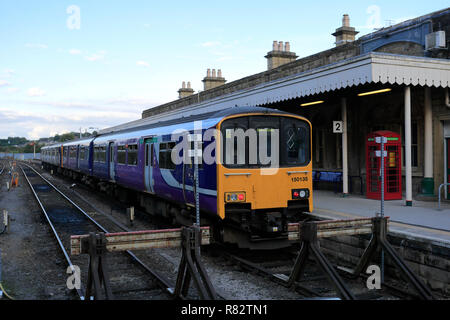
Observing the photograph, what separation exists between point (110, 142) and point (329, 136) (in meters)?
8.61

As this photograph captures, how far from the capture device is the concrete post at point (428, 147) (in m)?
12.5

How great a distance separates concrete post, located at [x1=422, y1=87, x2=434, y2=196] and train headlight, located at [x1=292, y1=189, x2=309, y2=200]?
5.28 meters

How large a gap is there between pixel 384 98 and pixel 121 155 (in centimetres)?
903

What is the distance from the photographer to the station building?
11.4 metres

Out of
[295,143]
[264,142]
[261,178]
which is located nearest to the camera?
[261,178]

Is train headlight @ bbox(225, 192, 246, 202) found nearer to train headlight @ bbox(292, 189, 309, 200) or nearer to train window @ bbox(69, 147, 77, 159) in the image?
train headlight @ bbox(292, 189, 309, 200)

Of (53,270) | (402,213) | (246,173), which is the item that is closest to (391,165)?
(402,213)

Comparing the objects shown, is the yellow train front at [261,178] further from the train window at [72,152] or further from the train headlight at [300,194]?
the train window at [72,152]

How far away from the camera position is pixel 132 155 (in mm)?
13992

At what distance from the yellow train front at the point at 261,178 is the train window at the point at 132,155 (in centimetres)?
559

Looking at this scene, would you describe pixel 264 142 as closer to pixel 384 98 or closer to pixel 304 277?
pixel 304 277

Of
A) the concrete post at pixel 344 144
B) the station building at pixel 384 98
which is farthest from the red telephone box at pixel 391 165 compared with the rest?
the concrete post at pixel 344 144
